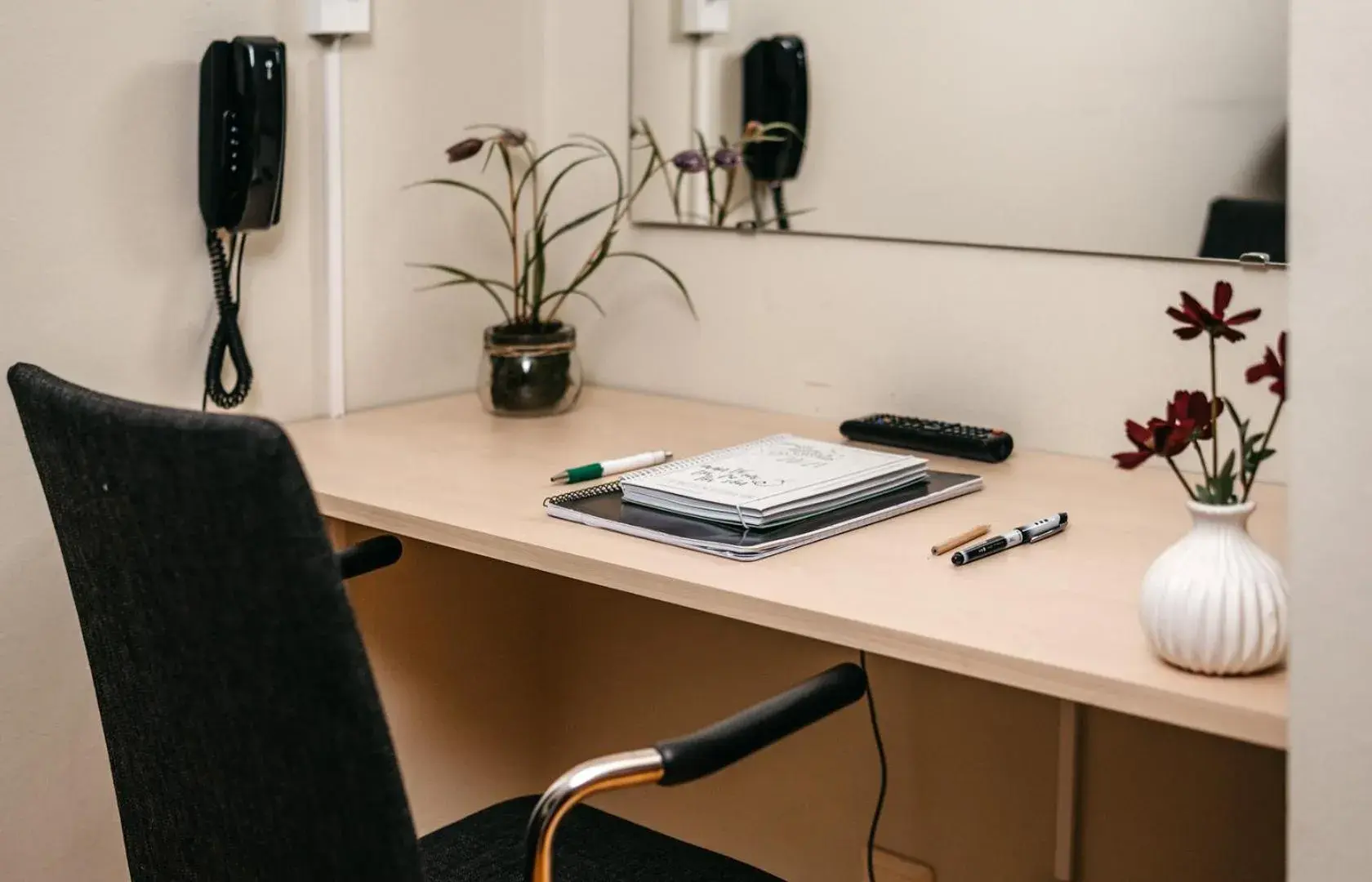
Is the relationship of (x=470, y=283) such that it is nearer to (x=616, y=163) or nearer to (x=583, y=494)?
(x=616, y=163)

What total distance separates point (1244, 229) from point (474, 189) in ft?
3.13

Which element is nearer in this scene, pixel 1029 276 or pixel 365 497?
pixel 365 497

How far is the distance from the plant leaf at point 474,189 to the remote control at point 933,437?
0.54 m

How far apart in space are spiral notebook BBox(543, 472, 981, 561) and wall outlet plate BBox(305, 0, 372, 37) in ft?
2.22

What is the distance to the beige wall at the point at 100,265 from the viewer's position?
149 centimetres

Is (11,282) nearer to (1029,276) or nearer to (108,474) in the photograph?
(108,474)

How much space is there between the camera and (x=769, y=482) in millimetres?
1351

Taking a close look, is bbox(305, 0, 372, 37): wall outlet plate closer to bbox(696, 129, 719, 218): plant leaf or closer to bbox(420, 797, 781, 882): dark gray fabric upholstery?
bbox(696, 129, 719, 218): plant leaf

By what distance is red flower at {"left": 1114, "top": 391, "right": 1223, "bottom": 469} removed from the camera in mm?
1022

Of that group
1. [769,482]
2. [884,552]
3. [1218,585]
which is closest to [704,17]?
[769,482]

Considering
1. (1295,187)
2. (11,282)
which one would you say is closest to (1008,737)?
(1295,187)

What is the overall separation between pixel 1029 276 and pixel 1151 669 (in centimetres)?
70

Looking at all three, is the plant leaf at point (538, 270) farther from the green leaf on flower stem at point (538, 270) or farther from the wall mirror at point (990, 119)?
the wall mirror at point (990, 119)

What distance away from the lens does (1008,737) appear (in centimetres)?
162
